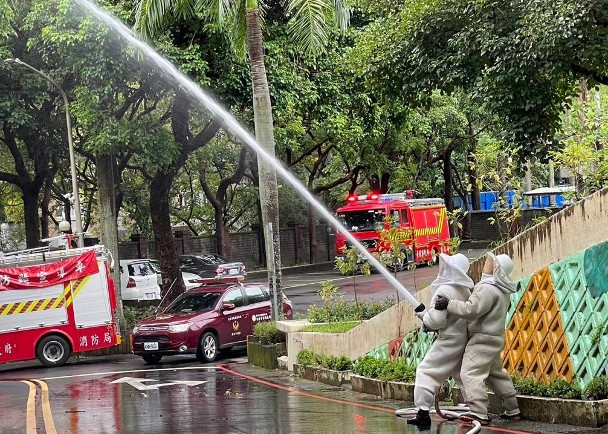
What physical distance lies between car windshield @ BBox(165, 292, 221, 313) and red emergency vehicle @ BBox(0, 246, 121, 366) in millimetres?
2072

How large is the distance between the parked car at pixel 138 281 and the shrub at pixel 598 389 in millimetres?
26042

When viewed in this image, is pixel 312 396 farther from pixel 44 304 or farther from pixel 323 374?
pixel 44 304

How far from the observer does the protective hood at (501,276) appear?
1006cm

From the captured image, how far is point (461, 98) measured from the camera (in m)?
43.7

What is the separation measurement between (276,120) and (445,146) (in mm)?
21956

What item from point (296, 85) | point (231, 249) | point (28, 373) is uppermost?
point (296, 85)

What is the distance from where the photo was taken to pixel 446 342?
33.5 ft

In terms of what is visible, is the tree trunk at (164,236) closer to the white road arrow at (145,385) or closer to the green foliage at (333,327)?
the white road arrow at (145,385)

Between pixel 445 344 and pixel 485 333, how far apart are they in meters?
0.42

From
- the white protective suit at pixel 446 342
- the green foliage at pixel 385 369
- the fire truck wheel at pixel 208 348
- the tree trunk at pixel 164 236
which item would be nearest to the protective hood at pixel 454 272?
the white protective suit at pixel 446 342

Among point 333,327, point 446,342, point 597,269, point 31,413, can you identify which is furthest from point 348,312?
point 597,269

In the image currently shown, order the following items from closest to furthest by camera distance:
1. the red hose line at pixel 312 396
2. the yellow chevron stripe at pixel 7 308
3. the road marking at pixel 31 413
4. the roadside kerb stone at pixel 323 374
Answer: the red hose line at pixel 312 396 → the road marking at pixel 31 413 → the roadside kerb stone at pixel 323 374 → the yellow chevron stripe at pixel 7 308

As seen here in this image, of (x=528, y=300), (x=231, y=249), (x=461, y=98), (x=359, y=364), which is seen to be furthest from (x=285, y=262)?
(x=528, y=300)

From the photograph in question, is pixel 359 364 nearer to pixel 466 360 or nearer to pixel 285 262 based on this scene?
pixel 466 360
